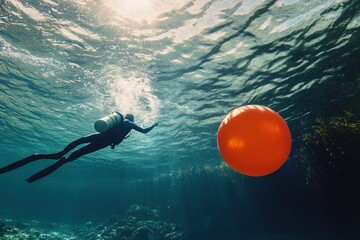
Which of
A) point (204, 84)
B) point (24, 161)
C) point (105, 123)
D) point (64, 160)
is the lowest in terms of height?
point (24, 161)

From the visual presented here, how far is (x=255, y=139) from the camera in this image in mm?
4082

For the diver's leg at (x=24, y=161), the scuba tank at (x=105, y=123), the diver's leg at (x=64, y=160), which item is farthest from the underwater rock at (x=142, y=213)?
the scuba tank at (x=105, y=123)

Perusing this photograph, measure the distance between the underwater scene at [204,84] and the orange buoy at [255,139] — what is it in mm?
96

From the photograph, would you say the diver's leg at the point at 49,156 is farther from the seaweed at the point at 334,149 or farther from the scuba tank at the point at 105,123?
the seaweed at the point at 334,149

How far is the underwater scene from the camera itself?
8.98 metres

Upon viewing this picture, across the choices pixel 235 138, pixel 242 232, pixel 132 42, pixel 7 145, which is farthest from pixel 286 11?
pixel 7 145

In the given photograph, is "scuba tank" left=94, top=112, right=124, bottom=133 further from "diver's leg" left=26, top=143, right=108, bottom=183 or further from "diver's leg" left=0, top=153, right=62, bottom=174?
"diver's leg" left=0, top=153, right=62, bottom=174

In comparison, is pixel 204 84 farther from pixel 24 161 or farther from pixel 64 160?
pixel 24 161

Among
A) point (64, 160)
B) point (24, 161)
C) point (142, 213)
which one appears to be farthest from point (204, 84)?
point (142, 213)

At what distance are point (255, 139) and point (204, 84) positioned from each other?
32.6 ft

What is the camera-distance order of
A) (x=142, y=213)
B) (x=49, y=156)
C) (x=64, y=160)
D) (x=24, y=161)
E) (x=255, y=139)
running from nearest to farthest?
(x=255, y=139) → (x=24, y=161) → (x=49, y=156) → (x=64, y=160) → (x=142, y=213)

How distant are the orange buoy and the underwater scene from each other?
10 centimetres

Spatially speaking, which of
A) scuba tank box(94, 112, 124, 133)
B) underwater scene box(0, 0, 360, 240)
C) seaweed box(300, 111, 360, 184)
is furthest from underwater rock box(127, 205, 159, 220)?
scuba tank box(94, 112, 124, 133)

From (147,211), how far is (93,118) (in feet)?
52.6
